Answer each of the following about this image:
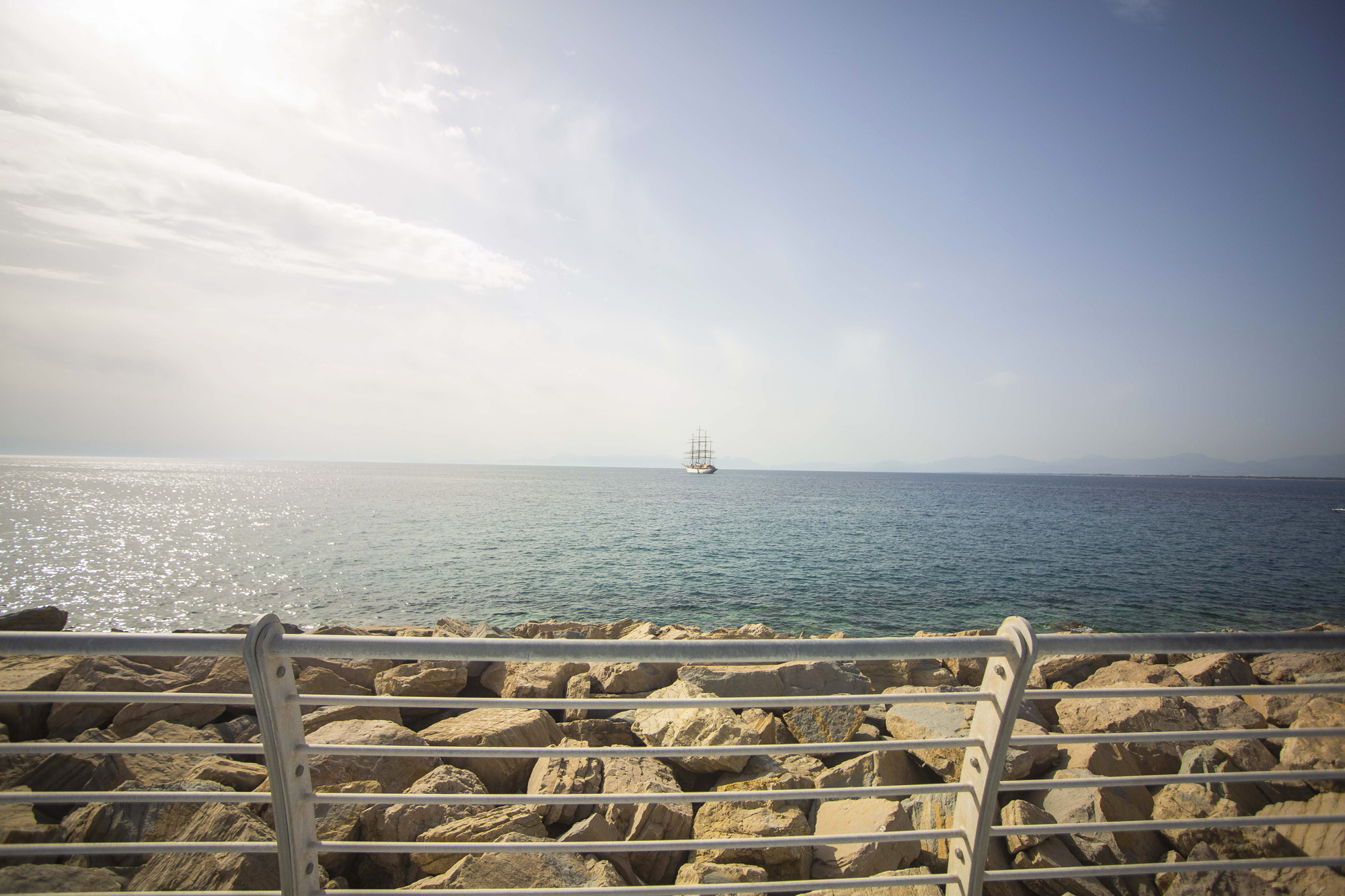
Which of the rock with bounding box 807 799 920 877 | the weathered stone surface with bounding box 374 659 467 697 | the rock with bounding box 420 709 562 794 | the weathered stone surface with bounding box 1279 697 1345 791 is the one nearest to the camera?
the rock with bounding box 807 799 920 877

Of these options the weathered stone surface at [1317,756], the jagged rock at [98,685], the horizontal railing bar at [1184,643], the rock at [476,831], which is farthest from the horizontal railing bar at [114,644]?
the weathered stone surface at [1317,756]

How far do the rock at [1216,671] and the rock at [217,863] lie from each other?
9.84 m

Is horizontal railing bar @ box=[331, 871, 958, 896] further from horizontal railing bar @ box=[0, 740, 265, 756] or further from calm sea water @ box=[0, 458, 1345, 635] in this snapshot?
calm sea water @ box=[0, 458, 1345, 635]

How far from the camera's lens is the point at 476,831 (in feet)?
11.6

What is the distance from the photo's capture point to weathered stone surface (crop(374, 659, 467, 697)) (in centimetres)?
706

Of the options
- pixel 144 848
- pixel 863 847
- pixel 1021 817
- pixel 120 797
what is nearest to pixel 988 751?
pixel 863 847

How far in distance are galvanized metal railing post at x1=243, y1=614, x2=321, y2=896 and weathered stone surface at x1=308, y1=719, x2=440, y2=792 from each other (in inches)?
89.5

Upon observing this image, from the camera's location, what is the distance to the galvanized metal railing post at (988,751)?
2.04m

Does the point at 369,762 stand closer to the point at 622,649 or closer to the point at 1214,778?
the point at 622,649

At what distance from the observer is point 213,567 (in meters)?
30.2

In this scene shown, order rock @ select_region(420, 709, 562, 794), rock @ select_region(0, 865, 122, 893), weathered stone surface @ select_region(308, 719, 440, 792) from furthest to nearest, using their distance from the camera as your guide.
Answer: rock @ select_region(420, 709, 562, 794) < weathered stone surface @ select_region(308, 719, 440, 792) < rock @ select_region(0, 865, 122, 893)

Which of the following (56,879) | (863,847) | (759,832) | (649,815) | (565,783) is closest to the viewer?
(56,879)

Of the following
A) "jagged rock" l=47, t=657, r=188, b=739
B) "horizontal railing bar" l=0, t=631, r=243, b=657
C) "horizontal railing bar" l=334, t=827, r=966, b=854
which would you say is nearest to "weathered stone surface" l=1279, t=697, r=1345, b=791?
"horizontal railing bar" l=334, t=827, r=966, b=854

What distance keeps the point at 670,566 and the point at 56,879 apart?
2747 centimetres
